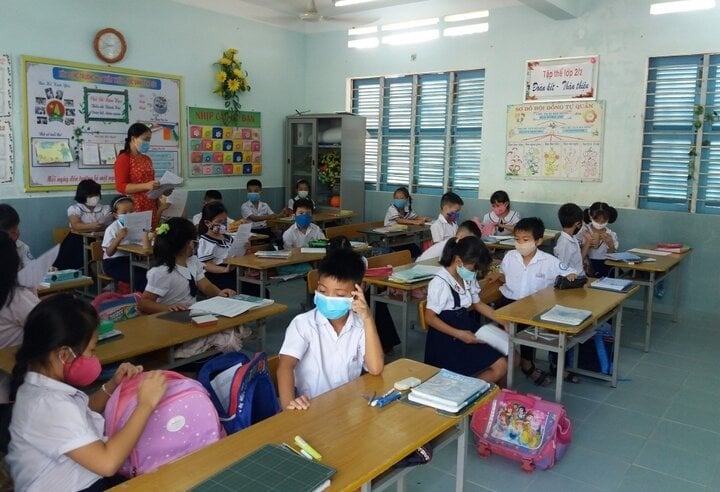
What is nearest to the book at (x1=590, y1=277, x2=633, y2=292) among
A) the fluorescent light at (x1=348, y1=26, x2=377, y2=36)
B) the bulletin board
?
the bulletin board

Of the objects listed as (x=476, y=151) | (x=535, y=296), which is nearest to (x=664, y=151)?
(x=476, y=151)

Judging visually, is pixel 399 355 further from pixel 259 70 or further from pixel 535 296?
pixel 259 70

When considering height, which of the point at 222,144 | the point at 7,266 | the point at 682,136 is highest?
the point at 682,136

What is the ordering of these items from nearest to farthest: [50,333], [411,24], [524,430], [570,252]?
[50,333], [524,430], [570,252], [411,24]

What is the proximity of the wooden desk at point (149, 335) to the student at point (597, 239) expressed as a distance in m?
3.34

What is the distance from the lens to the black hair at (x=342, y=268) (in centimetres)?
221

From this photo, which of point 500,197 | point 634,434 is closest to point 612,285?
point 634,434

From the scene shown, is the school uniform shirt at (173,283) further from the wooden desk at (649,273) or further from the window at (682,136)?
the window at (682,136)

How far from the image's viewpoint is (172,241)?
3389 mm

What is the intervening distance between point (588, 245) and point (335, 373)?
3.74m

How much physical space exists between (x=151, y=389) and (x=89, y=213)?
4.73 meters

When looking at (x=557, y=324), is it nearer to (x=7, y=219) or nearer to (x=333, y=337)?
(x=333, y=337)

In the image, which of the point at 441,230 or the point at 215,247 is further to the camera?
the point at 441,230

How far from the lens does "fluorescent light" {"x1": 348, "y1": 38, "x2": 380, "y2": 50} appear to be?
7.81 metres
